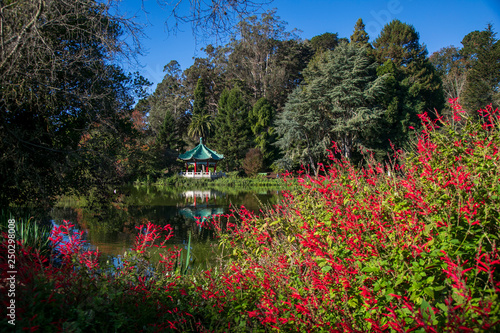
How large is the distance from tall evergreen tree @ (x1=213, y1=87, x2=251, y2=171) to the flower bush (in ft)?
92.6

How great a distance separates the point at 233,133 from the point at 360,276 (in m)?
30.8

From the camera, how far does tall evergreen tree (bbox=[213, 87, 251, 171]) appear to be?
105ft

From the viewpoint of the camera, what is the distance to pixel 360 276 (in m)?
1.81

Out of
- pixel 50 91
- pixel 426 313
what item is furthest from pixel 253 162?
pixel 426 313

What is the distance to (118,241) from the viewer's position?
766cm

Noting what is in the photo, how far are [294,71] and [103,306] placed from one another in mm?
39908

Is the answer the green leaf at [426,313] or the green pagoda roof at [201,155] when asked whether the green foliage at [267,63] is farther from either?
the green leaf at [426,313]

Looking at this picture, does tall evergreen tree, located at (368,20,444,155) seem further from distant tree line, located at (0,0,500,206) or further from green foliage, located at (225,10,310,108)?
green foliage, located at (225,10,310,108)

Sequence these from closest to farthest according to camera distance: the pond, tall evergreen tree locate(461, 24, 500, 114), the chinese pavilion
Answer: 1. the pond
2. tall evergreen tree locate(461, 24, 500, 114)
3. the chinese pavilion

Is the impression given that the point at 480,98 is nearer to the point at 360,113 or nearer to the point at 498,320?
the point at 360,113

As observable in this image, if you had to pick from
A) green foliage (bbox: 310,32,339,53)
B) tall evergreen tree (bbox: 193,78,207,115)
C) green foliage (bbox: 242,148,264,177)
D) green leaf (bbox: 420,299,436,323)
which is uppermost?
green foliage (bbox: 310,32,339,53)

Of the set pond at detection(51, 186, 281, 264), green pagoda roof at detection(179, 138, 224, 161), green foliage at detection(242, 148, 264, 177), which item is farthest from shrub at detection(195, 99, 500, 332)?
green pagoda roof at detection(179, 138, 224, 161)

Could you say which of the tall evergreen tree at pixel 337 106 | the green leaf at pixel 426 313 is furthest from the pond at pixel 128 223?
the tall evergreen tree at pixel 337 106

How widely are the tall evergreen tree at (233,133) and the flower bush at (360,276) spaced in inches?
1112
